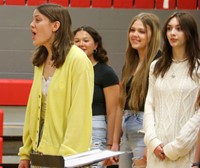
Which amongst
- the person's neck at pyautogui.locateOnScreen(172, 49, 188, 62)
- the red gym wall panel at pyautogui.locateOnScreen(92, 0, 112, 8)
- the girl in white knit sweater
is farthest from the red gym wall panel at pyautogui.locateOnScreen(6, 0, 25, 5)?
the person's neck at pyautogui.locateOnScreen(172, 49, 188, 62)

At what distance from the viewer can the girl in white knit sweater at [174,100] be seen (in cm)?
292

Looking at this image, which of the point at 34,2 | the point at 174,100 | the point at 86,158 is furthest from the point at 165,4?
the point at 86,158

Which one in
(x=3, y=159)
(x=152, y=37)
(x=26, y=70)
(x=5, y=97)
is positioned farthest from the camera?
(x=26, y=70)

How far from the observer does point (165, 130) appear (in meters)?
2.98

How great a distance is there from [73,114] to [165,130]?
2.29ft

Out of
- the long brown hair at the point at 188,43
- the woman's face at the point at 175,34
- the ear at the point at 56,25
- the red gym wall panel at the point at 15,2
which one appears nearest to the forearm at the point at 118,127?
the long brown hair at the point at 188,43

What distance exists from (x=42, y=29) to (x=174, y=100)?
830mm

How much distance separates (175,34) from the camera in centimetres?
307

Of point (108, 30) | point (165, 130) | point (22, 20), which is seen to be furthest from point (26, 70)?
point (165, 130)

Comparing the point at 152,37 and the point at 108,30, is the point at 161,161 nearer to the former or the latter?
the point at 152,37

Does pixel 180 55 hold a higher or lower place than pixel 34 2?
lower

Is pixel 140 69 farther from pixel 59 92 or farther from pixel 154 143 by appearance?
pixel 59 92

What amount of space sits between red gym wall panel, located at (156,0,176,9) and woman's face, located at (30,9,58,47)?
4320 millimetres

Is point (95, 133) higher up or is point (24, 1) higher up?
point (24, 1)
